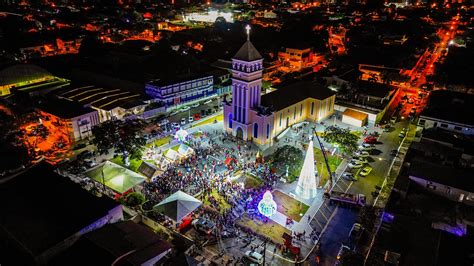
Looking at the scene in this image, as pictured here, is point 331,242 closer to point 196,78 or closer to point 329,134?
point 329,134

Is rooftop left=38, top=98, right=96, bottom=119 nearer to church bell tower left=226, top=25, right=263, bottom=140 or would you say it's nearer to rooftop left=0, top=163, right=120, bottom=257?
rooftop left=0, top=163, right=120, bottom=257

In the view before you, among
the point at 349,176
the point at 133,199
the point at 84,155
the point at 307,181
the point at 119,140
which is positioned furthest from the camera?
the point at 84,155

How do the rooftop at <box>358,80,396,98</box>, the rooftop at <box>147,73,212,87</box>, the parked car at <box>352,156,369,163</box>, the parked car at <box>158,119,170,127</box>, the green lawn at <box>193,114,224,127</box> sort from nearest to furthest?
the parked car at <box>352,156,369,163</box>, the parked car at <box>158,119,170,127</box>, the green lawn at <box>193,114,224,127</box>, the rooftop at <box>147,73,212,87</box>, the rooftop at <box>358,80,396,98</box>

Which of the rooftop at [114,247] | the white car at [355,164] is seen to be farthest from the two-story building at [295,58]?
the rooftop at [114,247]

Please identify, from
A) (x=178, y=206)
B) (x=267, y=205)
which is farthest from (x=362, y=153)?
(x=178, y=206)

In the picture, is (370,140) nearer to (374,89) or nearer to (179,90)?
(374,89)

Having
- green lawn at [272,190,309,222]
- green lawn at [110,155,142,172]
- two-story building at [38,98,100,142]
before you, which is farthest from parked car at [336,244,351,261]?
two-story building at [38,98,100,142]
